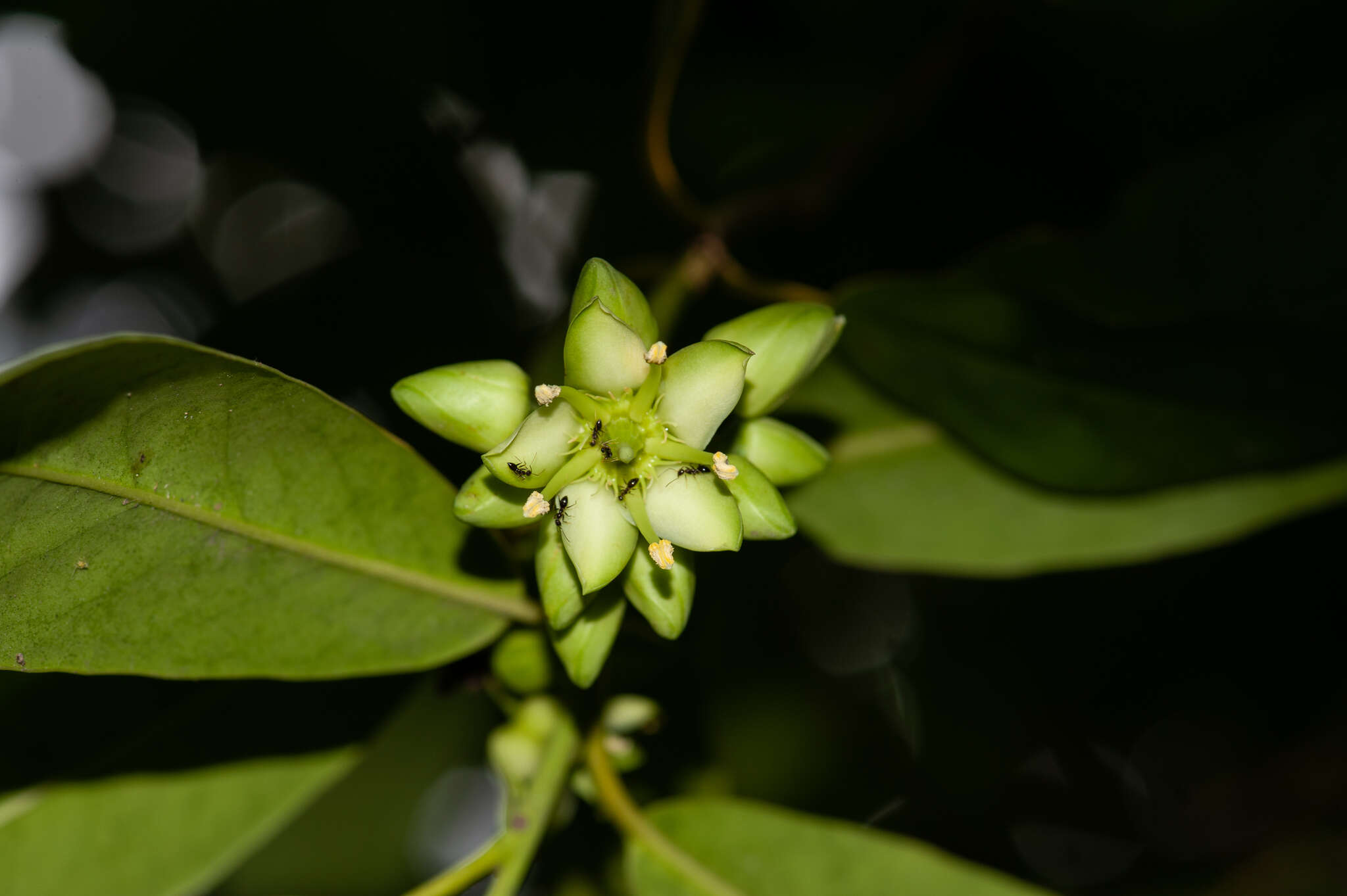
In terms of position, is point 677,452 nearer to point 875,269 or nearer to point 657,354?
point 657,354

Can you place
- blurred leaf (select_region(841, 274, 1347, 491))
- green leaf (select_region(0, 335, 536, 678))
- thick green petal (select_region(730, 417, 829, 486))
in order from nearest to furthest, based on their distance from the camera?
green leaf (select_region(0, 335, 536, 678)) < thick green petal (select_region(730, 417, 829, 486)) < blurred leaf (select_region(841, 274, 1347, 491))

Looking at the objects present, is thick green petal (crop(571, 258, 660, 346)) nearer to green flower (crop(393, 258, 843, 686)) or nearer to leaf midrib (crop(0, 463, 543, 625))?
green flower (crop(393, 258, 843, 686))

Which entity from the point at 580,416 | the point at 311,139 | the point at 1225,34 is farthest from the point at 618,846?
the point at 1225,34

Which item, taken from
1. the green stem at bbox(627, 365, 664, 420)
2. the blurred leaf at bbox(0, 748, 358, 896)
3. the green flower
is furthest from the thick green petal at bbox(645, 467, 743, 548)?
the blurred leaf at bbox(0, 748, 358, 896)

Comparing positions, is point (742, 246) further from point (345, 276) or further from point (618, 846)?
point (618, 846)

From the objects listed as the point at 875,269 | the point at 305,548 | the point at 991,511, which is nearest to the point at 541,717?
the point at 305,548

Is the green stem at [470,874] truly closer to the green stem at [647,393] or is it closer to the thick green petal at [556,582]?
the thick green petal at [556,582]
